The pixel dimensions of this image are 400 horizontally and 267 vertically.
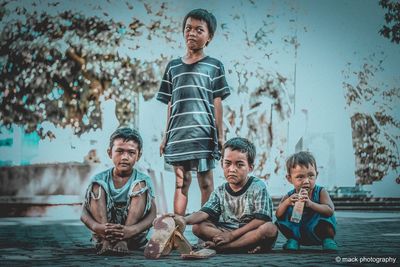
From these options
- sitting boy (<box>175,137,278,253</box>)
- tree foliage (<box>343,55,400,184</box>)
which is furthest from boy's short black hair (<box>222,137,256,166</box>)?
tree foliage (<box>343,55,400,184</box>)

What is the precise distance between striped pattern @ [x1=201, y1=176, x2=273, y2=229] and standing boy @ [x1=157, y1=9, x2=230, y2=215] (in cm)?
61

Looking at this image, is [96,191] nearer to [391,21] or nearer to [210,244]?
[210,244]

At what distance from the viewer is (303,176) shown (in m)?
3.85

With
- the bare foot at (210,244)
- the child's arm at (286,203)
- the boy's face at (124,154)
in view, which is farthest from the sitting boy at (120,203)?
the child's arm at (286,203)

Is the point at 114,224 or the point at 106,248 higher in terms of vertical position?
the point at 114,224

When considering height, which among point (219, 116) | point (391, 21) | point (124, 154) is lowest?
point (124, 154)

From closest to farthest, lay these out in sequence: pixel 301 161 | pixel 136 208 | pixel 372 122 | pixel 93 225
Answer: pixel 93 225, pixel 136 208, pixel 301 161, pixel 372 122

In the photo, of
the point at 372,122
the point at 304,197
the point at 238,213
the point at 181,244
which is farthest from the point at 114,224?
the point at 372,122

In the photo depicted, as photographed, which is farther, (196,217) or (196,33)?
(196,33)

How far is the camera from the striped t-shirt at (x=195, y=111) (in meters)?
4.44

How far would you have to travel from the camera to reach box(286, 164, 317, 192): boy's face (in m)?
3.84

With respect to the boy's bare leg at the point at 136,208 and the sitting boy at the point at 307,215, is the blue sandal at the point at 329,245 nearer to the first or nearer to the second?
the sitting boy at the point at 307,215

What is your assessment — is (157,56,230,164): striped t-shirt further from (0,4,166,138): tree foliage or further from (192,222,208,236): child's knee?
(0,4,166,138): tree foliage

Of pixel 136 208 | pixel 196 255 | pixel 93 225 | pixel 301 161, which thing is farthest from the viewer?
pixel 301 161
